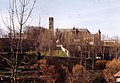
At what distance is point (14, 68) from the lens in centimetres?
568

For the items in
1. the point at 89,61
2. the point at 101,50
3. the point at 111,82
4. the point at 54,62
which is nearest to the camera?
the point at 111,82

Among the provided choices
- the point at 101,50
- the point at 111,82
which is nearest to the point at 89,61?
the point at 101,50

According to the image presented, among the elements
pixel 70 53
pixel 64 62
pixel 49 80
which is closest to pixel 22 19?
pixel 49 80

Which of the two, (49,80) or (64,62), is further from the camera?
(64,62)

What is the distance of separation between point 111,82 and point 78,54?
2297 centimetres

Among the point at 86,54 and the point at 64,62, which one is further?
the point at 86,54

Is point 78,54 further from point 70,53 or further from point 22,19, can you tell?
point 22,19

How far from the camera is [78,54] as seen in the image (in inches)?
1841

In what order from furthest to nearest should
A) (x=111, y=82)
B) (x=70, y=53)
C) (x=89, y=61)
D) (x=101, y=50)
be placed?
1. (x=101, y=50)
2. (x=70, y=53)
3. (x=89, y=61)
4. (x=111, y=82)

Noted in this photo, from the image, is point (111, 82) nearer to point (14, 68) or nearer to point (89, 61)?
point (89, 61)

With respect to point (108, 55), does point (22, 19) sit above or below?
above

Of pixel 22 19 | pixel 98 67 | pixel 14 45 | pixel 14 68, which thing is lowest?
pixel 98 67

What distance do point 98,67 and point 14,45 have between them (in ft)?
103

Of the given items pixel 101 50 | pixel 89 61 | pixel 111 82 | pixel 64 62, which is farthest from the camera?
pixel 101 50
